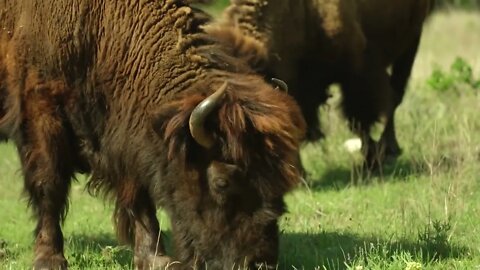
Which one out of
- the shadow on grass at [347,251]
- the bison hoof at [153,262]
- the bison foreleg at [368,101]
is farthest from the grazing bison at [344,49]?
the bison hoof at [153,262]

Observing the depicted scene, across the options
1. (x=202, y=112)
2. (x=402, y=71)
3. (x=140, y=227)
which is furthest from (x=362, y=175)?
(x=202, y=112)

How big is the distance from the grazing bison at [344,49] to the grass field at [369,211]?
483mm

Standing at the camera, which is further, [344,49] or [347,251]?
[344,49]

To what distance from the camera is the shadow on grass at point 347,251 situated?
20.0 ft

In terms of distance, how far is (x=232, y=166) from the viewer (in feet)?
18.2

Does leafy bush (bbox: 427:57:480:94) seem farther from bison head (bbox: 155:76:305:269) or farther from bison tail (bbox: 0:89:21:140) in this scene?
bison tail (bbox: 0:89:21:140)

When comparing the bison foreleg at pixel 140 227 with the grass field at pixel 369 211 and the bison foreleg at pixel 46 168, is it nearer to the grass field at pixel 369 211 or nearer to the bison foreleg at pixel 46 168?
the grass field at pixel 369 211

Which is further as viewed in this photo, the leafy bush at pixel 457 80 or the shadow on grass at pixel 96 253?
the leafy bush at pixel 457 80

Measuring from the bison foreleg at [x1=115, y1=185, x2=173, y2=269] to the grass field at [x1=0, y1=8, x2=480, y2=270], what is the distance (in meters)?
0.16

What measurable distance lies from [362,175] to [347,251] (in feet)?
10.3

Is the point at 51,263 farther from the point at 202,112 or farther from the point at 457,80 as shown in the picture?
the point at 457,80

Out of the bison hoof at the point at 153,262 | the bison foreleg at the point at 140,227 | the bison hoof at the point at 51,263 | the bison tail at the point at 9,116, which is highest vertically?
the bison tail at the point at 9,116

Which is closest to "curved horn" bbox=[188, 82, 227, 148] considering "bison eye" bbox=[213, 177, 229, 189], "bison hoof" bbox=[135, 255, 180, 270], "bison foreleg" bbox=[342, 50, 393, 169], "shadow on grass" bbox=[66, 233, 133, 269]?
"bison eye" bbox=[213, 177, 229, 189]

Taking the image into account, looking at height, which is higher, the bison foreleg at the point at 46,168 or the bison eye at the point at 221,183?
the bison eye at the point at 221,183
